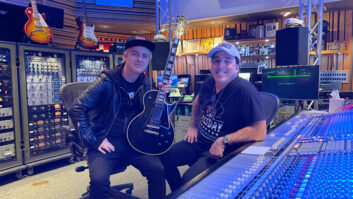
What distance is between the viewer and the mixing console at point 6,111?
117 inches

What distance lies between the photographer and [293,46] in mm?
2838

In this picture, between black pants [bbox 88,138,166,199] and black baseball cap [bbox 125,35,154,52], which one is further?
black baseball cap [bbox 125,35,154,52]

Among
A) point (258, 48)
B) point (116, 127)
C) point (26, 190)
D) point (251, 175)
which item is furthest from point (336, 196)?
point (258, 48)

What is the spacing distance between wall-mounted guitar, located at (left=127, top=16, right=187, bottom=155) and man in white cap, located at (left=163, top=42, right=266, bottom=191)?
9 cm

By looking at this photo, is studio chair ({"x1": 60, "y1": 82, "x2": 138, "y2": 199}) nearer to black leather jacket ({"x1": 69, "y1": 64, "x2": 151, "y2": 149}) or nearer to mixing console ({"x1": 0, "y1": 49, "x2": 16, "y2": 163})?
A: black leather jacket ({"x1": 69, "y1": 64, "x2": 151, "y2": 149})

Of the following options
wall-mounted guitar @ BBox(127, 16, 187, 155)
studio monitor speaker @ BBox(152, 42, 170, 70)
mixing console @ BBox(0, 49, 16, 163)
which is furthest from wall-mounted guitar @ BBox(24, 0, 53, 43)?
wall-mounted guitar @ BBox(127, 16, 187, 155)

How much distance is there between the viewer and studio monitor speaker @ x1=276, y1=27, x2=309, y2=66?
9.21ft

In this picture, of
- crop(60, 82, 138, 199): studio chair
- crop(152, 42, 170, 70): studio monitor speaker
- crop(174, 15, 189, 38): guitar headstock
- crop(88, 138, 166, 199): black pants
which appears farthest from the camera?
crop(152, 42, 170, 70): studio monitor speaker

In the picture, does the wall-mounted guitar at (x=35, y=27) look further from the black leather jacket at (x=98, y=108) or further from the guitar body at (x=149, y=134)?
the guitar body at (x=149, y=134)

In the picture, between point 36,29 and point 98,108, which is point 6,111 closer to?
point 36,29

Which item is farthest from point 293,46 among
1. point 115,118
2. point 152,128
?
point 115,118

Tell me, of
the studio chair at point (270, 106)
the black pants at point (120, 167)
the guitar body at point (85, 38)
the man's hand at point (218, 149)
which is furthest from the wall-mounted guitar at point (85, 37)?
the man's hand at point (218, 149)

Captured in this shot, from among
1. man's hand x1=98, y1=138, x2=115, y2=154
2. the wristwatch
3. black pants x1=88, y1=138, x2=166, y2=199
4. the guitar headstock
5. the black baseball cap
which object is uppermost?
the guitar headstock

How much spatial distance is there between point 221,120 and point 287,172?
2.85 feet
